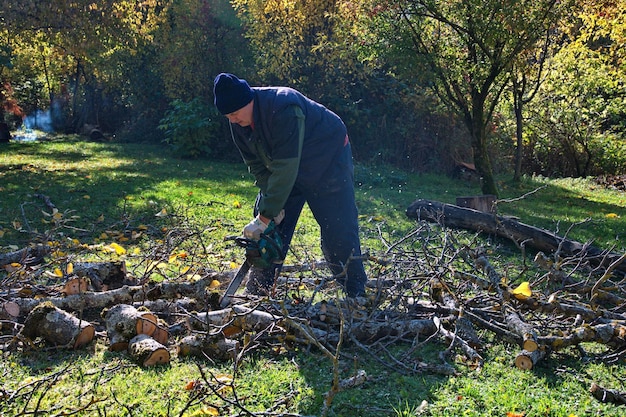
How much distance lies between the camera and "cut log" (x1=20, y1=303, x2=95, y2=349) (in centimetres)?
357

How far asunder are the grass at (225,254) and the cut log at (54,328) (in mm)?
79

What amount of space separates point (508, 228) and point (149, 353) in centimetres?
467

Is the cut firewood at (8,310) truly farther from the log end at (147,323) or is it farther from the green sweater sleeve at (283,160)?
the green sweater sleeve at (283,160)

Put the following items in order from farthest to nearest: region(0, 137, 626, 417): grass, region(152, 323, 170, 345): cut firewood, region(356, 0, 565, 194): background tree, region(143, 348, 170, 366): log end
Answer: region(356, 0, 565, 194): background tree
region(152, 323, 170, 345): cut firewood
region(143, 348, 170, 366): log end
region(0, 137, 626, 417): grass

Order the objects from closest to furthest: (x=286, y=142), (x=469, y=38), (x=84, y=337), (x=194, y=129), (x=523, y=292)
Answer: (x=84, y=337)
(x=523, y=292)
(x=286, y=142)
(x=469, y=38)
(x=194, y=129)

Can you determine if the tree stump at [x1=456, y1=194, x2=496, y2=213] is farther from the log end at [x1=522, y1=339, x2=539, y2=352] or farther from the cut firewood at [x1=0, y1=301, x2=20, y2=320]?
the cut firewood at [x1=0, y1=301, x2=20, y2=320]

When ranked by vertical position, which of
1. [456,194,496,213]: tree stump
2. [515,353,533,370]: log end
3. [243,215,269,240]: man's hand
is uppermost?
[243,215,269,240]: man's hand

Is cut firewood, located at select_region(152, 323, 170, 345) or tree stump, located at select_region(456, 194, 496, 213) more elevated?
tree stump, located at select_region(456, 194, 496, 213)

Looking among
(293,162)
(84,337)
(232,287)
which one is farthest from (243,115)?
(84,337)

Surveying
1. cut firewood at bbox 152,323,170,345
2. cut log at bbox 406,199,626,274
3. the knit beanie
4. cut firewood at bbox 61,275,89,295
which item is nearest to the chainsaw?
cut firewood at bbox 152,323,170,345

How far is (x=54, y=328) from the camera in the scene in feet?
11.8

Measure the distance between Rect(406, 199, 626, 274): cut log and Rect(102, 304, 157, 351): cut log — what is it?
2885mm

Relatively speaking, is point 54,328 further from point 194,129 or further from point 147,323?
point 194,129

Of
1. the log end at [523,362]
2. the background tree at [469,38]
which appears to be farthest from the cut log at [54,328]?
the background tree at [469,38]
